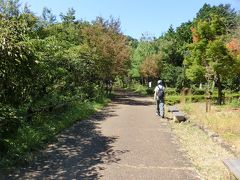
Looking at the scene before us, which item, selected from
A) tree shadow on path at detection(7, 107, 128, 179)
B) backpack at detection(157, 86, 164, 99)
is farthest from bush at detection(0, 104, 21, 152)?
backpack at detection(157, 86, 164, 99)

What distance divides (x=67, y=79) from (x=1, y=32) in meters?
12.6

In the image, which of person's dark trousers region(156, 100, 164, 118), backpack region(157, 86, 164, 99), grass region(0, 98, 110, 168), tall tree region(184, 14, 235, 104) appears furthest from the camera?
tall tree region(184, 14, 235, 104)

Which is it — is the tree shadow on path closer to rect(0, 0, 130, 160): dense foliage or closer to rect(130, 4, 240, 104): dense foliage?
rect(0, 0, 130, 160): dense foliage

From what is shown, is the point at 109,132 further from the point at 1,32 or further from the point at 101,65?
the point at 101,65

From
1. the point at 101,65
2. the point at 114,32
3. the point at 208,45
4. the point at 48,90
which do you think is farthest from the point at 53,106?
the point at 114,32

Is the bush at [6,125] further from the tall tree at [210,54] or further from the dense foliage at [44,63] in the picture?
the tall tree at [210,54]

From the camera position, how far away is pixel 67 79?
19828 mm

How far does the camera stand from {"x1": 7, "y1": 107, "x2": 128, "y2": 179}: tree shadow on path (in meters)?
8.14

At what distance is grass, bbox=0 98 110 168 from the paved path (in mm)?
326

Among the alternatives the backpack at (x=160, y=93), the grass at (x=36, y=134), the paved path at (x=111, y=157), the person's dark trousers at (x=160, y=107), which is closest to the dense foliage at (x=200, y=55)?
the person's dark trousers at (x=160, y=107)

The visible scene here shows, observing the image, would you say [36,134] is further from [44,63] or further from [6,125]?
[44,63]

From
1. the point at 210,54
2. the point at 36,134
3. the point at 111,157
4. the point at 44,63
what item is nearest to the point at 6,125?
the point at 36,134

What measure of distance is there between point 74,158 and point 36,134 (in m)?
1.94

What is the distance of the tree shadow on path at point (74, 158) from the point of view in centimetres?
814
